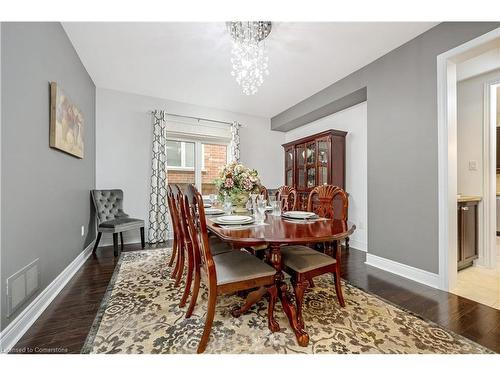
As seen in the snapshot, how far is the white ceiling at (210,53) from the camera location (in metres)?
2.08

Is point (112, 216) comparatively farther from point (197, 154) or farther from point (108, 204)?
point (197, 154)

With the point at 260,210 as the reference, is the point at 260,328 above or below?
below

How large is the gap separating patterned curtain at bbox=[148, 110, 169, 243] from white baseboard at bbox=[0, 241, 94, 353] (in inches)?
52.6

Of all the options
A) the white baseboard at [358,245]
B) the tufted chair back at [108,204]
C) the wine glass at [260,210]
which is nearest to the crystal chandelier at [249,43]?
the wine glass at [260,210]

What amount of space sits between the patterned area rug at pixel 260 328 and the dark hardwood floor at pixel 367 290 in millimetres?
103

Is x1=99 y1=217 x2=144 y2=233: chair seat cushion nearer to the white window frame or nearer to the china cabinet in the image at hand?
the white window frame

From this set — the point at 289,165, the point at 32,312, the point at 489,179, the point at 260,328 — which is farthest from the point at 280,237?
the point at 289,165

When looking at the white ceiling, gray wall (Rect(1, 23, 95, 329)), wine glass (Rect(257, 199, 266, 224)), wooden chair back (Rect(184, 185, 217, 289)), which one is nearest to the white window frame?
the white ceiling

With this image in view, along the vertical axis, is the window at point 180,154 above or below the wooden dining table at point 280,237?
above

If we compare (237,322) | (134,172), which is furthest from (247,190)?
(134,172)

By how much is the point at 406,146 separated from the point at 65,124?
349 cm

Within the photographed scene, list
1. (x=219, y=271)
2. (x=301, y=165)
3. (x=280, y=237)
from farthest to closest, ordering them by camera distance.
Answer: (x=301, y=165)
(x=219, y=271)
(x=280, y=237)

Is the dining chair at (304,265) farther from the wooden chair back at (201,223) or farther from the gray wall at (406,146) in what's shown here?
the gray wall at (406,146)

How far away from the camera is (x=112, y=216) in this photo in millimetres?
3191
